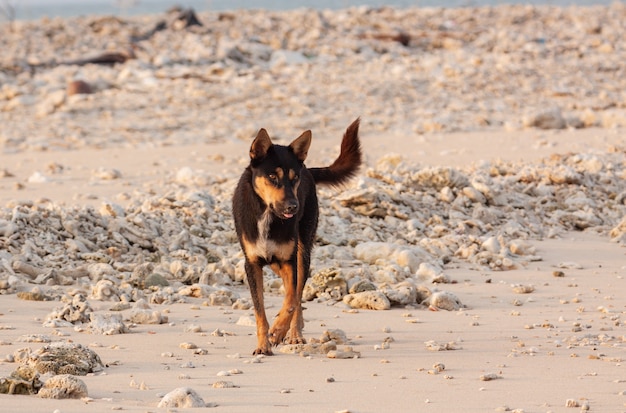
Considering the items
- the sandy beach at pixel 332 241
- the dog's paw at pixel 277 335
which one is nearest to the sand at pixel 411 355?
the sandy beach at pixel 332 241

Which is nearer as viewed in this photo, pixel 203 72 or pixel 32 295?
pixel 32 295

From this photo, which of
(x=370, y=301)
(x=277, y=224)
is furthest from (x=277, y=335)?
(x=370, y=301)

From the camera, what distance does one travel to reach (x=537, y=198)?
448 inches

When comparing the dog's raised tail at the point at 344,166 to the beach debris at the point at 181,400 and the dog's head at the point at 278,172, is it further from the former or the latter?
the beach debris at the point at 181,400

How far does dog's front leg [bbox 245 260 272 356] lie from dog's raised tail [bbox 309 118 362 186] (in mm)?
1213

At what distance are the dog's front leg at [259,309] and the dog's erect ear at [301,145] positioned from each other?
0.74m

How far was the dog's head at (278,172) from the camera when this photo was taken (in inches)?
240

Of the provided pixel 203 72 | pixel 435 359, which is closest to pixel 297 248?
pixel 435 359

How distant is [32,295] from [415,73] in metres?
16.4

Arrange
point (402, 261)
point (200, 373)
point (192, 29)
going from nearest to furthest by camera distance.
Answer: point (200, 373) → point (402, 261) → point (192, 29)

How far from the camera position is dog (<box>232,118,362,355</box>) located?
6172mm

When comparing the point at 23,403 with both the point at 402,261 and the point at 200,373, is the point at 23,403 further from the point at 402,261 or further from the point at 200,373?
the point at 402,261

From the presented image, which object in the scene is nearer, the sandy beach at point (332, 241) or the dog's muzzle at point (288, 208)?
the sandy beach at point (332, 241)

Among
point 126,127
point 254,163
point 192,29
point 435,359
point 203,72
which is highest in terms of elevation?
point 192,29
